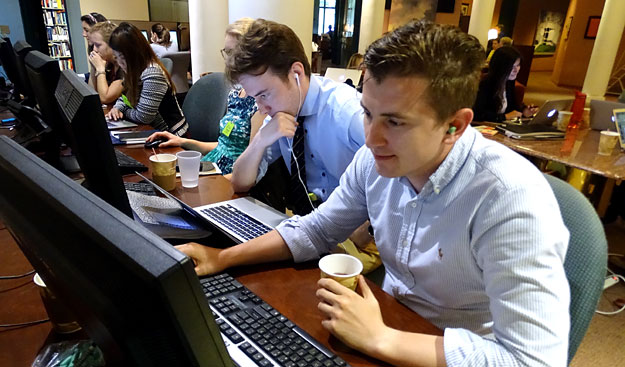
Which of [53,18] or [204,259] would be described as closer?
[204,259]

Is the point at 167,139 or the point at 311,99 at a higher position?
the point at 311,99

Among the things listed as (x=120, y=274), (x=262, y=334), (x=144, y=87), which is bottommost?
(x=262, y=334)

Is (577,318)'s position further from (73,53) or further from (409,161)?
(73,53)

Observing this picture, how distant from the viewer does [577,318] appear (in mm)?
793

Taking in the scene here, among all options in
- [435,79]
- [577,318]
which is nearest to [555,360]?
[577,318]

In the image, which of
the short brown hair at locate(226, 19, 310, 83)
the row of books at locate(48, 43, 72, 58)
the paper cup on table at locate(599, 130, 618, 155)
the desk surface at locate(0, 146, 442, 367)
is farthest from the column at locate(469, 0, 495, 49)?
the desk surface at locate(0, 146, 442, 367)

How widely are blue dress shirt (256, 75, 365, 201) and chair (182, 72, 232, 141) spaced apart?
1189mm

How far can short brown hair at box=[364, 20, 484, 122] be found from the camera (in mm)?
809

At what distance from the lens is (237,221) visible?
132cm

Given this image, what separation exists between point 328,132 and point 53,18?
8149 mm

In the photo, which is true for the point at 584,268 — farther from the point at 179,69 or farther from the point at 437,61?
the point at 179,69

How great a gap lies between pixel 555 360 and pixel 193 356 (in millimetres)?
622

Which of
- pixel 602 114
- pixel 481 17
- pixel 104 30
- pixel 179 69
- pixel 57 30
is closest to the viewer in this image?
pixel 602 114

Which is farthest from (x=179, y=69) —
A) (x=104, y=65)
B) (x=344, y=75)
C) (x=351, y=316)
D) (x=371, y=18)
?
(x=351, y=316)
